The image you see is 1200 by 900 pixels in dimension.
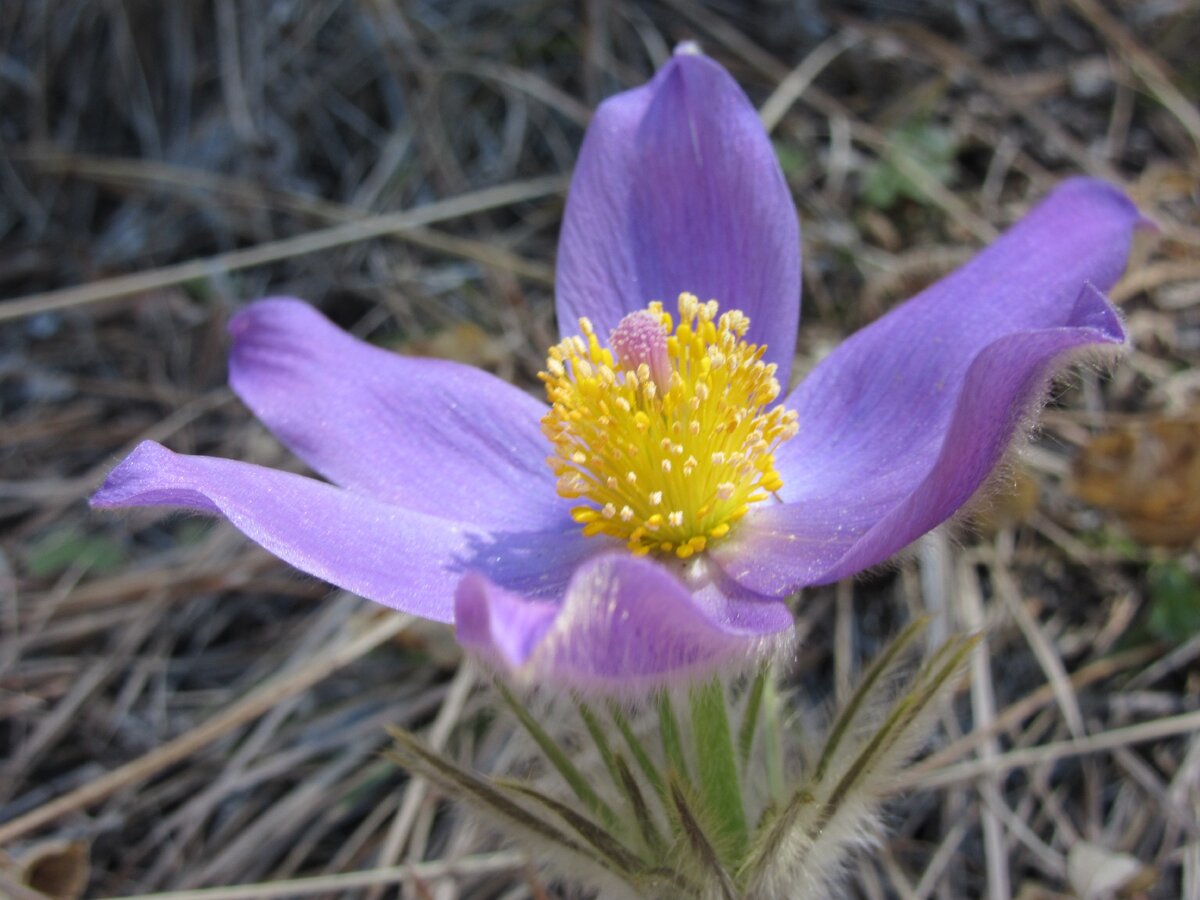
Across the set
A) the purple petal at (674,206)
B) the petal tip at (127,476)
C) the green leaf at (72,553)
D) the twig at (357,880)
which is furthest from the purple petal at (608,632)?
the green leaf at (72,553)

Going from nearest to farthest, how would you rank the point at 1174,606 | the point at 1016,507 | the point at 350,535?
the point at 350,535 → the point at 1174,606 → the point at 1016,507

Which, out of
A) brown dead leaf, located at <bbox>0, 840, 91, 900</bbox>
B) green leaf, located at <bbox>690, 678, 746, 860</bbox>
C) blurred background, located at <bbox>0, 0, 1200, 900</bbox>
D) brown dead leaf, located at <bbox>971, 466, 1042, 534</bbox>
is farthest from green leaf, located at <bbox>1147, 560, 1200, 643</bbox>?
brown dead leaf, located at <bbox>0, 840, 91, 900</bbox>

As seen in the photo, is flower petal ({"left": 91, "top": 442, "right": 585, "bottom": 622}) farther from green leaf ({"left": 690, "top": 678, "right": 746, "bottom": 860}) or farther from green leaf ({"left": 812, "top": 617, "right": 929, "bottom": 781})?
green leaf ({"left": 812, "top": 617, "right": 929, "bottom": 781})

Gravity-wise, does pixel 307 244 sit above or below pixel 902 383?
below

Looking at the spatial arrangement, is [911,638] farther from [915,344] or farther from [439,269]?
[439,269]

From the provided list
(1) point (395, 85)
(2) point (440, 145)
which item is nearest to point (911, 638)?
(2) point (440, 145)

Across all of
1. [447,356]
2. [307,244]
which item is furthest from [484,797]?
[307,244]

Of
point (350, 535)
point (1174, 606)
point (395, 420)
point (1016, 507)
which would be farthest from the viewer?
point (1016, 507)

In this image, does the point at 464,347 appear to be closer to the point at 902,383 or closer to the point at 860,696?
the point at 902,383
